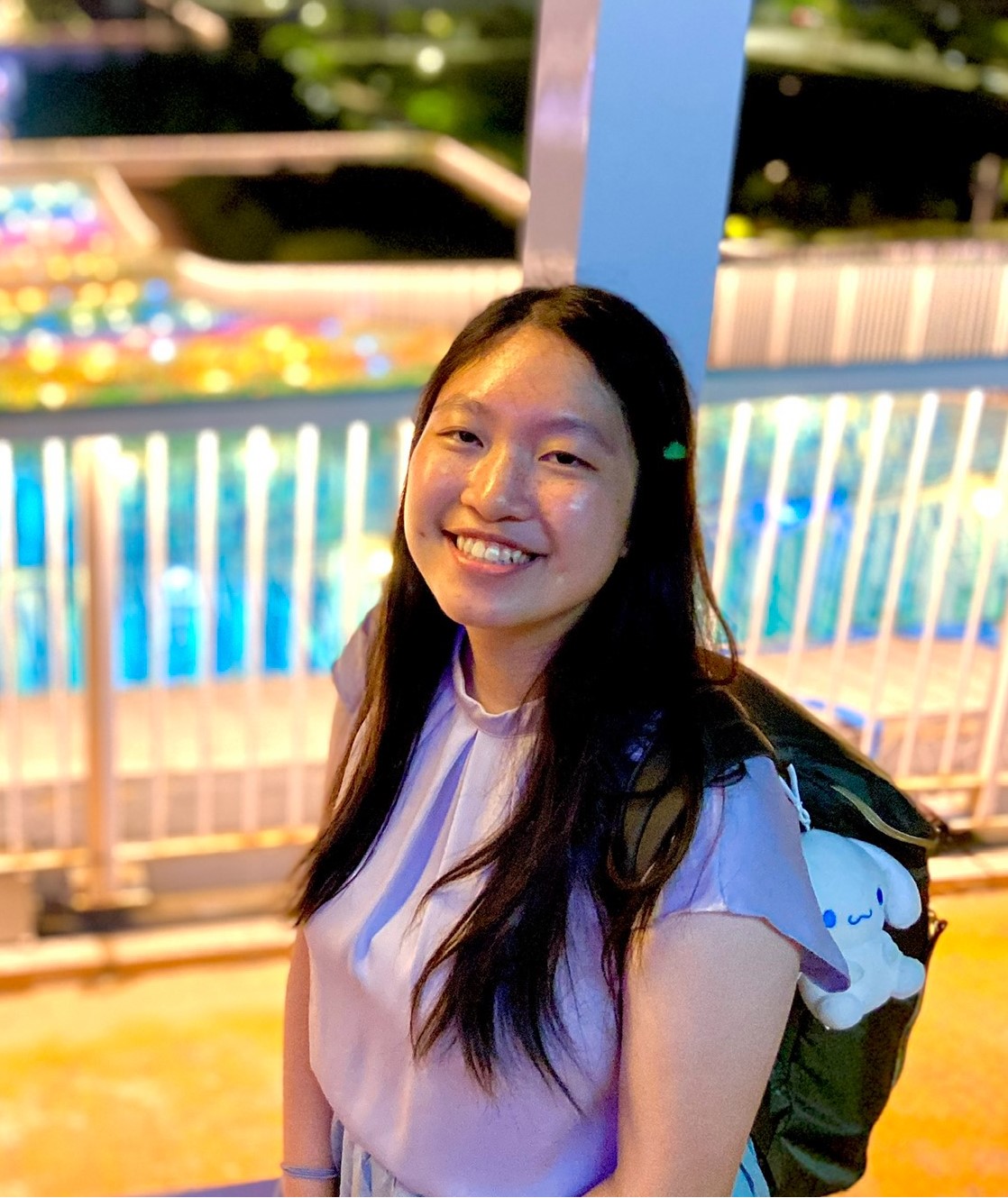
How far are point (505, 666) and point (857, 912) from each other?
32 cm

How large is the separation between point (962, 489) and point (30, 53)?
25056 millimetres

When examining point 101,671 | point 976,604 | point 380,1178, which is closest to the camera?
point 380,1178

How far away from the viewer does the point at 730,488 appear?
2.18 meters

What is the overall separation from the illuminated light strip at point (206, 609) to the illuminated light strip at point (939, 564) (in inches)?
45.4

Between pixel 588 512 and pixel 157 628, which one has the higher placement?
pixel 588 512

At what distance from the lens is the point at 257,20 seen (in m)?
25.0

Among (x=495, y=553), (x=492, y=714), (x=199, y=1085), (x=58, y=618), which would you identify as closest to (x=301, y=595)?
(x=58, y=618)

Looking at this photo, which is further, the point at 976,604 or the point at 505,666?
the point at 976,604

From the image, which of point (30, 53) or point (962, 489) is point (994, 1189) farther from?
point (30, 53)

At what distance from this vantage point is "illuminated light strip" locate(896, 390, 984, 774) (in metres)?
2.19

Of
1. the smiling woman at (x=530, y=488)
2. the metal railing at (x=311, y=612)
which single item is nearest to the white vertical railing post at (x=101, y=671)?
the metal railing at (x=311, y=612)

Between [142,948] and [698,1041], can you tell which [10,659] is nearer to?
[142,948]

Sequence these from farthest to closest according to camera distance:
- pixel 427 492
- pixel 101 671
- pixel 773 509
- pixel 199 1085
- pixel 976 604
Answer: pixel 976 604
pixel 773 509
pixel 101 671
pixel 199 1085
pixel 427 492

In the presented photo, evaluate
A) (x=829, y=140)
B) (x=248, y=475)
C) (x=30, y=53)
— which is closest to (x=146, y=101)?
(x=30, y=53)
